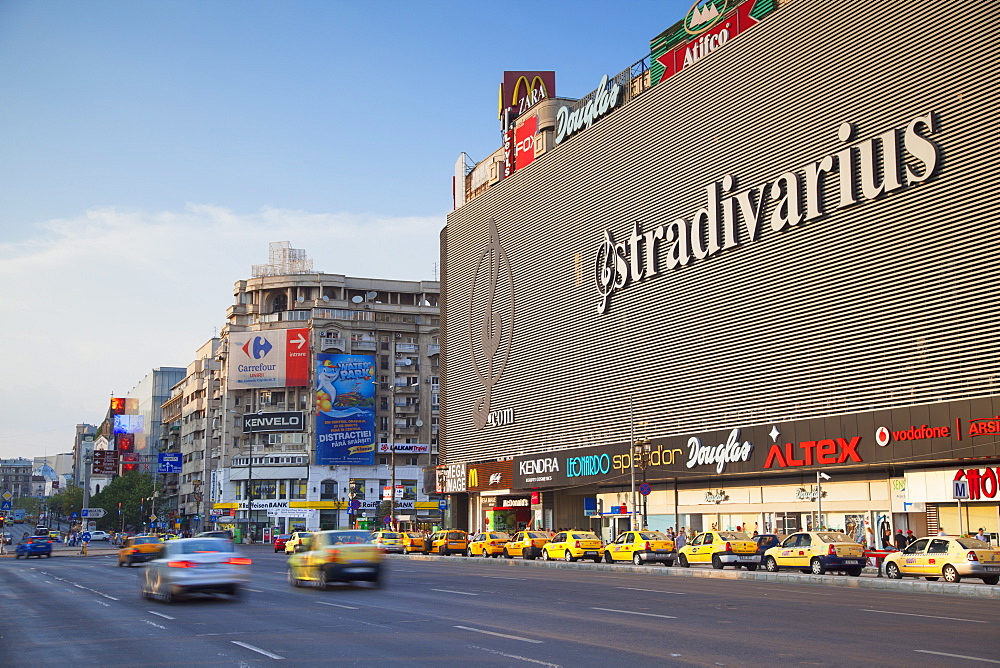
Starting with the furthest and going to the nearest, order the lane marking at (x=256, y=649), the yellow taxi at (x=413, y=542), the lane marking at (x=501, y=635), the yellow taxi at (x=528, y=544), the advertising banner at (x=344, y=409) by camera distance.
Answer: the advertising banner at (x=344, y=409) → the yellow taxi at (x=413, y=542) → the yellow taxi at (x=528, y=544) → the lane marking at (x=501, y=635) → the lane marking at (x=256, y=649)

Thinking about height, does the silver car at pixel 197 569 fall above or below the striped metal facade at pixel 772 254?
below

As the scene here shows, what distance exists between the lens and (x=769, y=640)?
46.0ft

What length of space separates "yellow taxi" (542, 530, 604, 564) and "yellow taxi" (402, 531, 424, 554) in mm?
15997

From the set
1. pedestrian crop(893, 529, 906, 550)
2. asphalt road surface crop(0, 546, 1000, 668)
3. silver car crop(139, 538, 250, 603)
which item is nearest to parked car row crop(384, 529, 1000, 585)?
asphalt road surface crop(0, 546, 1000, 668)

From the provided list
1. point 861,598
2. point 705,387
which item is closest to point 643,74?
point 705,387

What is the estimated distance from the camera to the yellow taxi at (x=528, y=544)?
49312mm

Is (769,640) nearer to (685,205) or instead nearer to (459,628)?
(459,628)

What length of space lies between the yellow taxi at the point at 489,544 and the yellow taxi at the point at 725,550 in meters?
15.1

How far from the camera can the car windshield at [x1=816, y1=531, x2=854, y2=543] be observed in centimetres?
3262

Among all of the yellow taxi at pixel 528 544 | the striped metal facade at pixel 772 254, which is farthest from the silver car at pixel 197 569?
the striped metal facade at pixel 772 254

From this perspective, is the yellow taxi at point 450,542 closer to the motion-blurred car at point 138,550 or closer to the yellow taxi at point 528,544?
the yellow taxi at point 528,544

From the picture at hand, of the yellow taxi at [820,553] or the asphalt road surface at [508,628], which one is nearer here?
the asphalt road surface at [508,628]

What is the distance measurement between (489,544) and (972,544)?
96.9 ft

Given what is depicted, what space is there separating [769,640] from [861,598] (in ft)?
32.7
